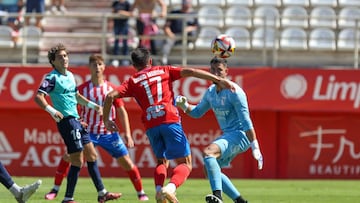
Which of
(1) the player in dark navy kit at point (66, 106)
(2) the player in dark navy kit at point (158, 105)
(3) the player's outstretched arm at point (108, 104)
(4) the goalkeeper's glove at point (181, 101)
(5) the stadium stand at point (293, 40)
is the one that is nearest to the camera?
(3) the player's outstretched arm at point (108, 104)

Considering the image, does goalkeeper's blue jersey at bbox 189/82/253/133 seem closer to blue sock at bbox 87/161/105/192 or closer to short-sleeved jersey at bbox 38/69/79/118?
short-sleeved jersey at bbox 38/69/79/118

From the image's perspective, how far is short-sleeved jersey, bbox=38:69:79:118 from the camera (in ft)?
46.5

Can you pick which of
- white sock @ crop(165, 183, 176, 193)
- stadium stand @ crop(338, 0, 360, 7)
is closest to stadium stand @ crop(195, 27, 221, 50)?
stadium stand @ crop(338, 0, 360, 7)

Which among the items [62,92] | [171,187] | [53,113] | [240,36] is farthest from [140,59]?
[240,36]

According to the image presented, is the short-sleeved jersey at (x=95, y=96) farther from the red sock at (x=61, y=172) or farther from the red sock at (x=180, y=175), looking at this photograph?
the red sock at (x=180, y=175)

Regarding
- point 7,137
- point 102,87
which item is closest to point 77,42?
point 7,137

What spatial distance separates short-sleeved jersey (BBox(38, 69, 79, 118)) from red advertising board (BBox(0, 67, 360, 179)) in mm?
8144

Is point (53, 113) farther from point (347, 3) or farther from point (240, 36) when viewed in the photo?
point (347, 3)

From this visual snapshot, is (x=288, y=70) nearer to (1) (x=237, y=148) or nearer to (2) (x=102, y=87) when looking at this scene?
(2) (x=102, y=87)

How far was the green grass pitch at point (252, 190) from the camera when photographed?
1580cm

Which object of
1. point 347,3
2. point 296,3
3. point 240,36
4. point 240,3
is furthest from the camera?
point 347,3

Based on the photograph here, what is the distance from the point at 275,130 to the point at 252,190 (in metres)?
4.82

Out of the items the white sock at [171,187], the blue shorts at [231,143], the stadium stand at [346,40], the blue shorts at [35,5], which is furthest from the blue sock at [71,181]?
the stadium stand at [346,40]

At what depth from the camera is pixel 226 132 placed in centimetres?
1300
